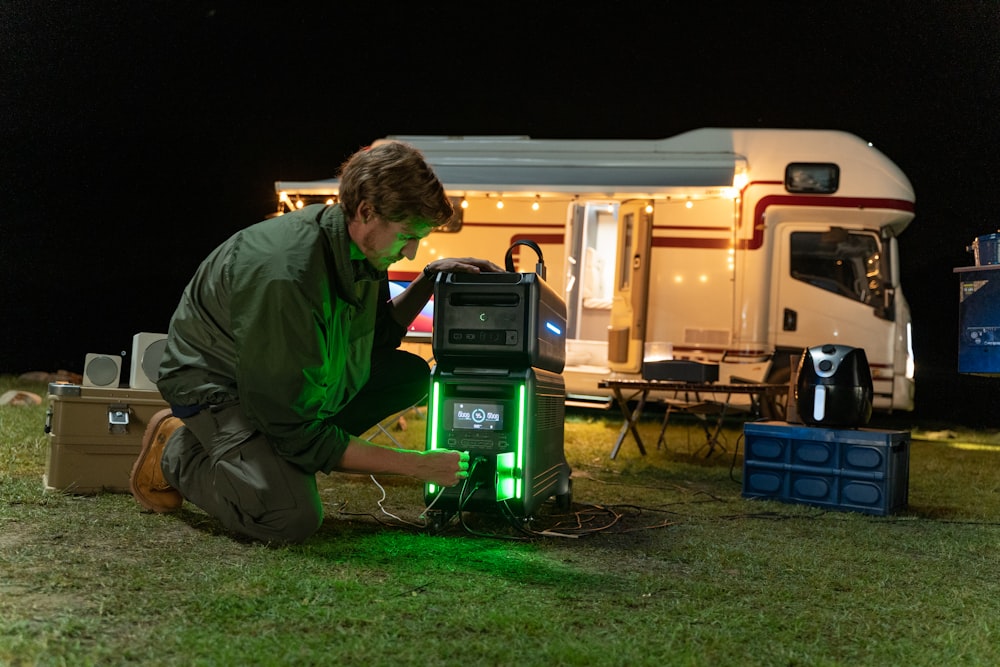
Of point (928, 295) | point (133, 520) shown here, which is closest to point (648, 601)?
point (133, 520)

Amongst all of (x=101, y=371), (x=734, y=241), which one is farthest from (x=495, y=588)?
(x=734, y=241)

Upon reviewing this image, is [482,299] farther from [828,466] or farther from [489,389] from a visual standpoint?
[828,466]

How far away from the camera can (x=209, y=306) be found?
229cm

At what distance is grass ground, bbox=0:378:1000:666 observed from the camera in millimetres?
1507

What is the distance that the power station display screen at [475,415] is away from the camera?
2.53 m

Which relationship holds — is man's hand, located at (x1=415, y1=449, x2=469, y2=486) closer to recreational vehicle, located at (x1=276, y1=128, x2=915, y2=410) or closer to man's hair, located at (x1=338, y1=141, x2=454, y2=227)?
man's hair, located at (x1=338, y1=141, x2=454, y2=227)

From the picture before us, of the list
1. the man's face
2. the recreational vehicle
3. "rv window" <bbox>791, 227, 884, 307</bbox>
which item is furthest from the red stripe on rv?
the man's face

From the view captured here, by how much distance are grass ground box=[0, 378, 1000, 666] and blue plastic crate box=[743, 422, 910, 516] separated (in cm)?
17

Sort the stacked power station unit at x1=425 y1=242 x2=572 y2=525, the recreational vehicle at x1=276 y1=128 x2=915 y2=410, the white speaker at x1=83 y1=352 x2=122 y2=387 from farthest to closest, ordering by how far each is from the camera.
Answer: the recreational vehicle at x1=276 y1=128 x2=915 y2=410, the white speaker at x1=83 y1=352 x2=122 y2=387, the stacked power station unit at x1=425 y1=242 x2=572 y2=525

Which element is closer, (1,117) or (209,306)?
(209,306)

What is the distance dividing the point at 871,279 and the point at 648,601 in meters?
5.73

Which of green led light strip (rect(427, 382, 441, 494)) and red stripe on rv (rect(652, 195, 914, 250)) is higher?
red stripe on rv (rect(652, 195, 914, 250))

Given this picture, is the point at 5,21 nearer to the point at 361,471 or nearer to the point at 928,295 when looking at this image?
the point at 361,471

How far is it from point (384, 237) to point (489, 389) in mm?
592
